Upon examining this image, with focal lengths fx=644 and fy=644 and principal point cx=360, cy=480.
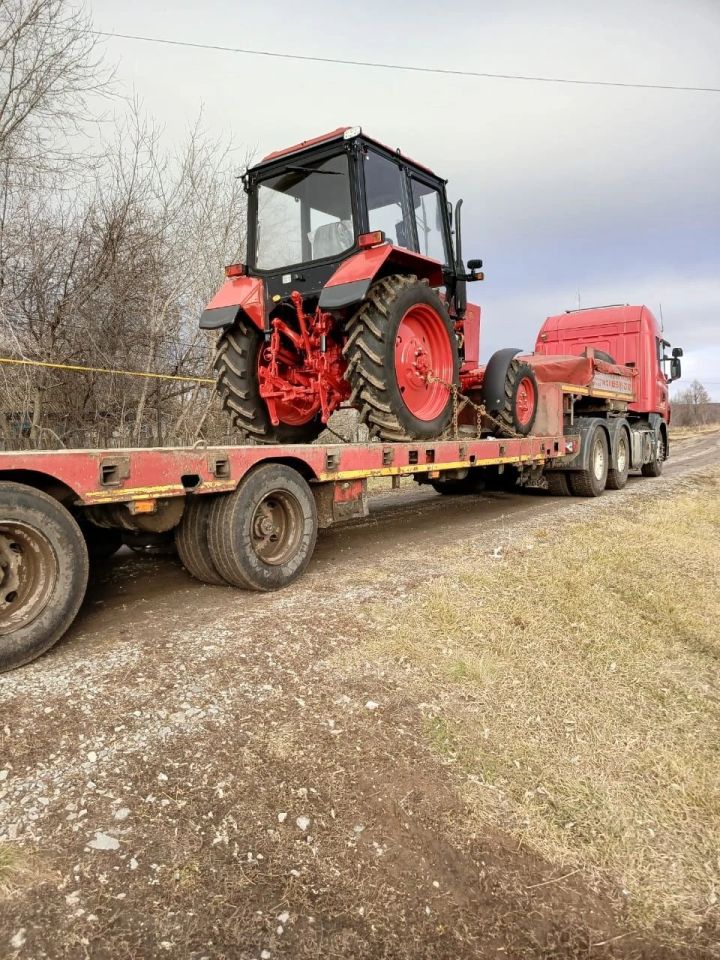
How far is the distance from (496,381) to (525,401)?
3.49 ft

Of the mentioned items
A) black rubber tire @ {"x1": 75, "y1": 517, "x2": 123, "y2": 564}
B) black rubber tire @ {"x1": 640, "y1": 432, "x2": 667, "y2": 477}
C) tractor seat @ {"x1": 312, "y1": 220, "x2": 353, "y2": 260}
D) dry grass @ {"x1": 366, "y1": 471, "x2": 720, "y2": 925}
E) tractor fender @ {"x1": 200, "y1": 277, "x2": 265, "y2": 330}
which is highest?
tractor seat @ {"x1": 312, "y1": 220, "x2": 353, "y2": 260}

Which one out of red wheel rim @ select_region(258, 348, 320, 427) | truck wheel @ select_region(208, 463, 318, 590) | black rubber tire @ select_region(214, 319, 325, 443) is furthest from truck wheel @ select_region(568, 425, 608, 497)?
truck wheel @ select_region(208, 463, 318, 590)

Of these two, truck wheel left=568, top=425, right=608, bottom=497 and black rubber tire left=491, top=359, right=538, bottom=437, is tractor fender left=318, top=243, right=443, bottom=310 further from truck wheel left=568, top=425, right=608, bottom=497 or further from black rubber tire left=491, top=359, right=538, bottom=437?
truck wheel left=568, top=425, right=608, bottom=497

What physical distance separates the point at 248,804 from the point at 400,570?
3010 millimetres

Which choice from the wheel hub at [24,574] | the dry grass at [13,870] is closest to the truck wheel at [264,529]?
the wheel hub at [24,574]

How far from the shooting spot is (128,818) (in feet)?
7.20

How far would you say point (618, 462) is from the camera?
10789 mm

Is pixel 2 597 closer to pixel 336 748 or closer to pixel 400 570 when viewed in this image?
pixel 336 748

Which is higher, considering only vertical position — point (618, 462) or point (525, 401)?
point (525, 401)

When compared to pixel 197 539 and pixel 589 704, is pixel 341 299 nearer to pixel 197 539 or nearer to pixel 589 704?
pixel 197 539

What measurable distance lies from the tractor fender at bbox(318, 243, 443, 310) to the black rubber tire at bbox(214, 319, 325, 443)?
1.23 metres

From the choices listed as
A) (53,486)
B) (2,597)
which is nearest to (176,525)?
(53,486)

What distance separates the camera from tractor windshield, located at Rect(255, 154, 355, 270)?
19.2 ft

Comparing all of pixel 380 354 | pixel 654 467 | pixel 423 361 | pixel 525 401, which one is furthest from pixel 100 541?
pixel 654 467
